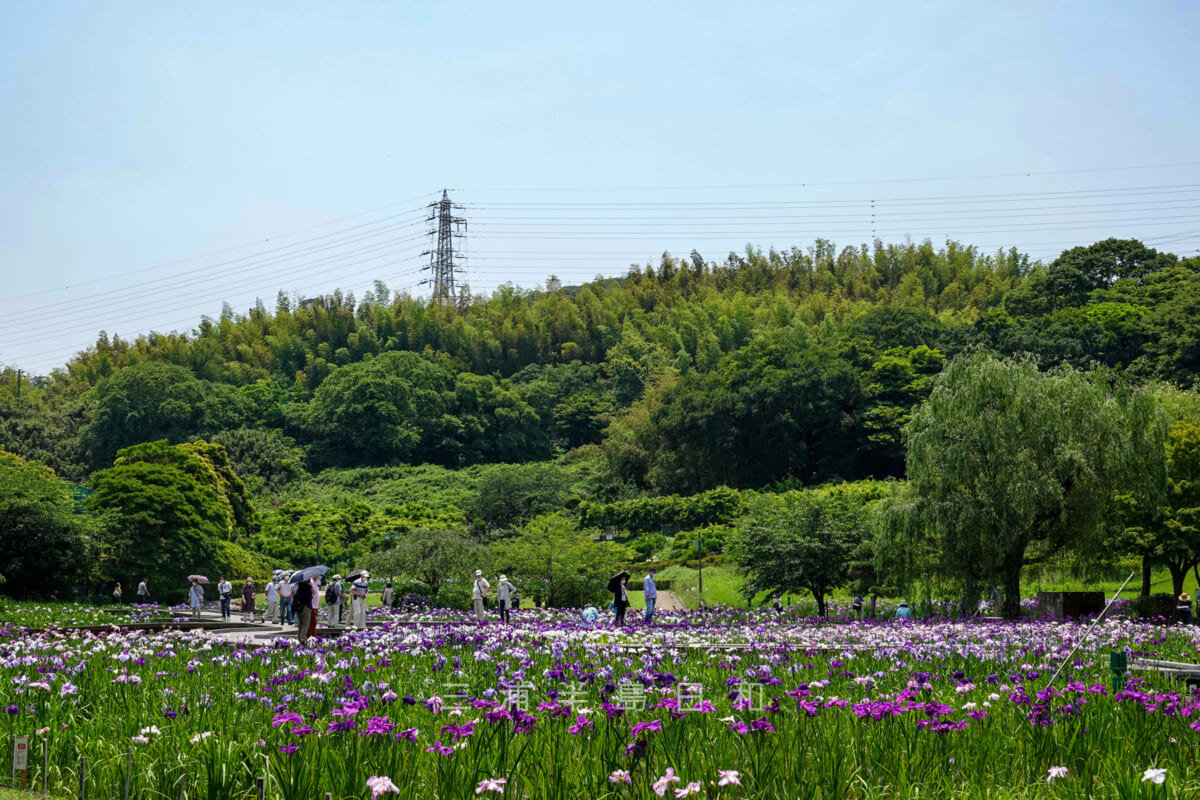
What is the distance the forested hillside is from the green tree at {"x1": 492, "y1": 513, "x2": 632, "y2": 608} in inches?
473

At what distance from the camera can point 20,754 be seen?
19.8ft

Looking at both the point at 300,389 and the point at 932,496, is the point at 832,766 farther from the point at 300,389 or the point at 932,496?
the point at 300,389

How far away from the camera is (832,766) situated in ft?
17.2

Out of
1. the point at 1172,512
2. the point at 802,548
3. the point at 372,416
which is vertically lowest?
the point at 802,548

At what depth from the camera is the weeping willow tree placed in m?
21.8

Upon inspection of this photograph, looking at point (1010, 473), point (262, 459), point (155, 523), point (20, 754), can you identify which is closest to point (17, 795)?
point (20, 754)

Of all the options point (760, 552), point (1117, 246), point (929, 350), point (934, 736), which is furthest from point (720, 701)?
point (1117, 246)

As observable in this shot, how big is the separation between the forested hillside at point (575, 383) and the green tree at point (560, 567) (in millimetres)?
12018

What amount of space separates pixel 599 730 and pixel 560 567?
2223 centimetres

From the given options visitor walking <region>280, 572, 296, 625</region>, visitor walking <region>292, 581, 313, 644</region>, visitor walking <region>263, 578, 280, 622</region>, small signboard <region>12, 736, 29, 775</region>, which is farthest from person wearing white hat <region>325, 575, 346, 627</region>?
small signboard <region>12, 736, 29, 775</region>

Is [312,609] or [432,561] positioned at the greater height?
[312,609]

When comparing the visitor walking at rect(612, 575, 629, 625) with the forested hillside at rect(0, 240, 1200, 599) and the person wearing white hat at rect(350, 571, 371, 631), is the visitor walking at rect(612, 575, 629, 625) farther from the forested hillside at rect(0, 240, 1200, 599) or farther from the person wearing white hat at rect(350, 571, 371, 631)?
the forested hillside at rect(0, 240, 1200, 599)

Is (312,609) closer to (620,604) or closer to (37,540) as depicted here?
(620,604)

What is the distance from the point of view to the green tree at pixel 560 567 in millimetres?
28062
